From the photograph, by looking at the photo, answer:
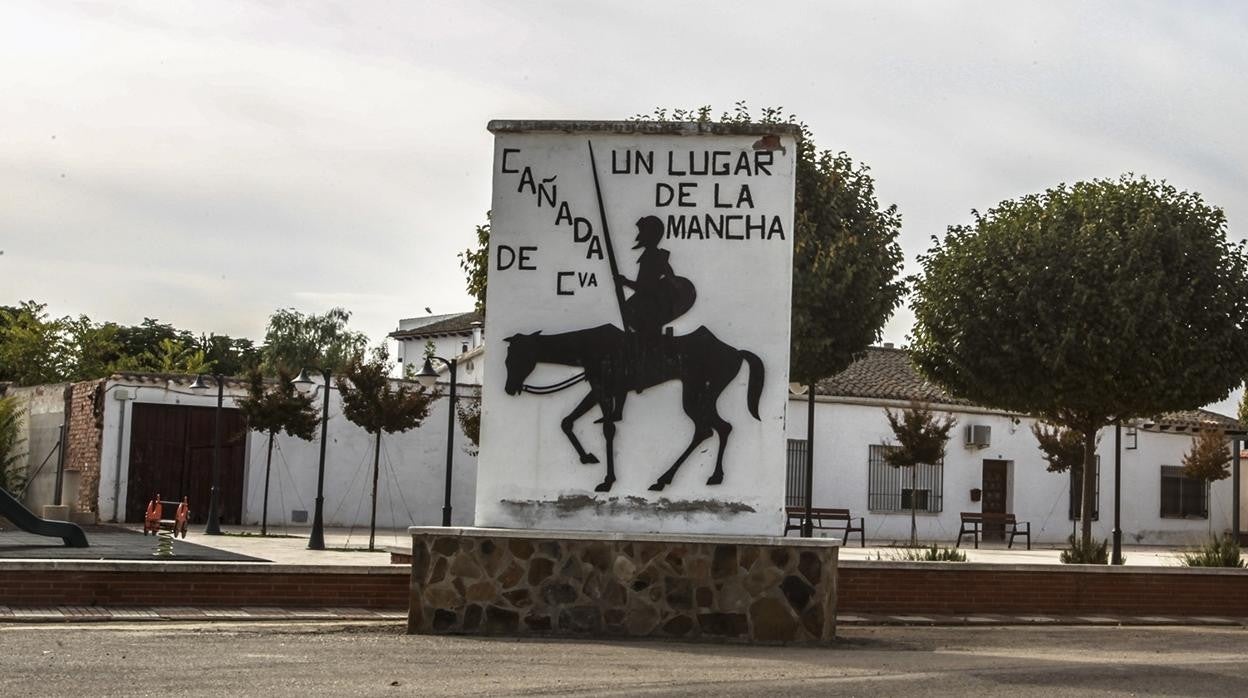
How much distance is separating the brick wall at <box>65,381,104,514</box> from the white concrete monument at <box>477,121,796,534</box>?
22.1m

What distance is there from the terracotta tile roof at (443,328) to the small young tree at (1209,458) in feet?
120

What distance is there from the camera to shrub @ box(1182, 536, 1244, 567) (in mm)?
18547

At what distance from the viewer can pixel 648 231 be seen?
43.9 feet

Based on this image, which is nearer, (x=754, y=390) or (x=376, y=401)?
(x=754, y=390)

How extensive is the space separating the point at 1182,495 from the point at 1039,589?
89.8ft

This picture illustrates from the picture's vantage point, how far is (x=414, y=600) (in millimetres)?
12945

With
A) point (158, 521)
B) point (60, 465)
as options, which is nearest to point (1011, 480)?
point (158, 521)

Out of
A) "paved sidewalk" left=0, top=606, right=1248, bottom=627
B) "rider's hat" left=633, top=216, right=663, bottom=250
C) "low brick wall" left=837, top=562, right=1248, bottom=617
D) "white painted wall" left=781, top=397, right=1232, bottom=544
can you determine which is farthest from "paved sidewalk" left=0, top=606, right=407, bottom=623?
"white painted wall" left=781, top=397, right=1232, bottom=544

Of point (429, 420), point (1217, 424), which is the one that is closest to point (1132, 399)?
point (429, 420)

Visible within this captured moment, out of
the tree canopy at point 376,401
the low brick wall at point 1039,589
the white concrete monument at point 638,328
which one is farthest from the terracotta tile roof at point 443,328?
the white concrete monument at point 638,328

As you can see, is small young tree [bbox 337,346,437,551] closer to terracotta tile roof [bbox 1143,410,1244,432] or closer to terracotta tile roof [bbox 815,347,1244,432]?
terracotta tile roof [bbox 815,347,1244,432]

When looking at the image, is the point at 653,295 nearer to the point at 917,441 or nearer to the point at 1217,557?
the point at 1217,557

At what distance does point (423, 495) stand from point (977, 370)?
18.4 metres

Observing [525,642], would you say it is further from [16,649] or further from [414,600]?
[16,649]
